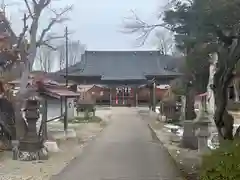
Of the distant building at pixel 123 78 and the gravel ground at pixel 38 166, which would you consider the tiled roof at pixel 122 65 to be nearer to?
the distant building at pixel 123 78

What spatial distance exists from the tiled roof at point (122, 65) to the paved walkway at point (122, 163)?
43.4 meters

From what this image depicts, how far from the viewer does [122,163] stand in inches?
544

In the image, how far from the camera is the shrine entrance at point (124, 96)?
62844 millimetres

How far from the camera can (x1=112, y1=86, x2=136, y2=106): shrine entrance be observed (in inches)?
2474

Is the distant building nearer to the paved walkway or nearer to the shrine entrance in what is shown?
the shrine entrance

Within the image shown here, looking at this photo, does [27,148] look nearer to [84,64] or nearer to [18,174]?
[18,174]

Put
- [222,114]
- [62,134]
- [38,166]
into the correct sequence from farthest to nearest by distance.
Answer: [62,134], [38,166], [222,114]

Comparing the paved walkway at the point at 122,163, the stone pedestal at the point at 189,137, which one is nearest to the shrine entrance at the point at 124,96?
the paved walkway at the point at 122,163

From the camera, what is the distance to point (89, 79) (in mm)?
63938

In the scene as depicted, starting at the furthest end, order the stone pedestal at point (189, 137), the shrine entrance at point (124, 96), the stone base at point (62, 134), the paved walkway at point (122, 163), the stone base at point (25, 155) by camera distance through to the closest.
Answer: the shrine entrance at point (124, 96), the stone base at point (62, 134), the stone pedestal at point (189, 137), the stone base at point (25, 155), the paved walkway at point (122, 163)

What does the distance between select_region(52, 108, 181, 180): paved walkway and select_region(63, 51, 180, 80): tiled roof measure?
4341cm

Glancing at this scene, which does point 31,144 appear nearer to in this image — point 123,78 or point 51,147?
point 51,147

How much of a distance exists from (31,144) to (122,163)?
10.8 feet

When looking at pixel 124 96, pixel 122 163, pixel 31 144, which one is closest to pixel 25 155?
pixel 31 144
